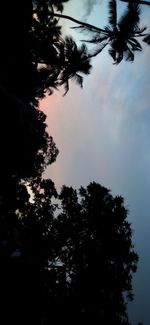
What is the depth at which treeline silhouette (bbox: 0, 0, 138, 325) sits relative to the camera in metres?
9.88

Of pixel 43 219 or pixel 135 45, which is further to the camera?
pixel 43 219

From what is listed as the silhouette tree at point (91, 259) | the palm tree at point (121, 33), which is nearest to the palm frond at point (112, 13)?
the palm tree at point (121, 33)

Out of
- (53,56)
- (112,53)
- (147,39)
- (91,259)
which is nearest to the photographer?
(147,39)

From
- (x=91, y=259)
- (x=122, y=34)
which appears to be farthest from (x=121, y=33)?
(x=91, y=259)

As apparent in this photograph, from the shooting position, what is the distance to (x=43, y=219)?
54.3ft

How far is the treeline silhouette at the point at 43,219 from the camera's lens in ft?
32.4

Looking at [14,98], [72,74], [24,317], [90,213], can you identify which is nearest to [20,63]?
[14,98]

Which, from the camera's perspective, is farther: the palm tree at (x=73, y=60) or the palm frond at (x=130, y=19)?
the palm tree at (x=73, y=60)

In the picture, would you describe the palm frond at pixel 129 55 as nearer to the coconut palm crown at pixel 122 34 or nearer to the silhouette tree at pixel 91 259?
the coconut palm crown at pixel 122 34

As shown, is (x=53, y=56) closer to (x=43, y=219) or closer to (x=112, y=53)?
(x=112, y=53)

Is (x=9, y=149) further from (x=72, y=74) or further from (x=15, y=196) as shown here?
(x=72, y=74)

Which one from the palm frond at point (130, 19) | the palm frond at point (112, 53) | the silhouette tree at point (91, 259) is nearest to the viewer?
the palm frond at point (130, 19)

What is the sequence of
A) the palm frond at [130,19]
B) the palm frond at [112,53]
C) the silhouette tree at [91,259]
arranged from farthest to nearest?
the silhouette tree at [91,259], the palm frond at [112,53], the palm frond at [130,19]

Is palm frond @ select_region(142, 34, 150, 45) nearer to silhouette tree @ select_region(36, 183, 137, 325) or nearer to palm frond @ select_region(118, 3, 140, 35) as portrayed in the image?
palm frond @ select_region(118, 3, 140, 35)
